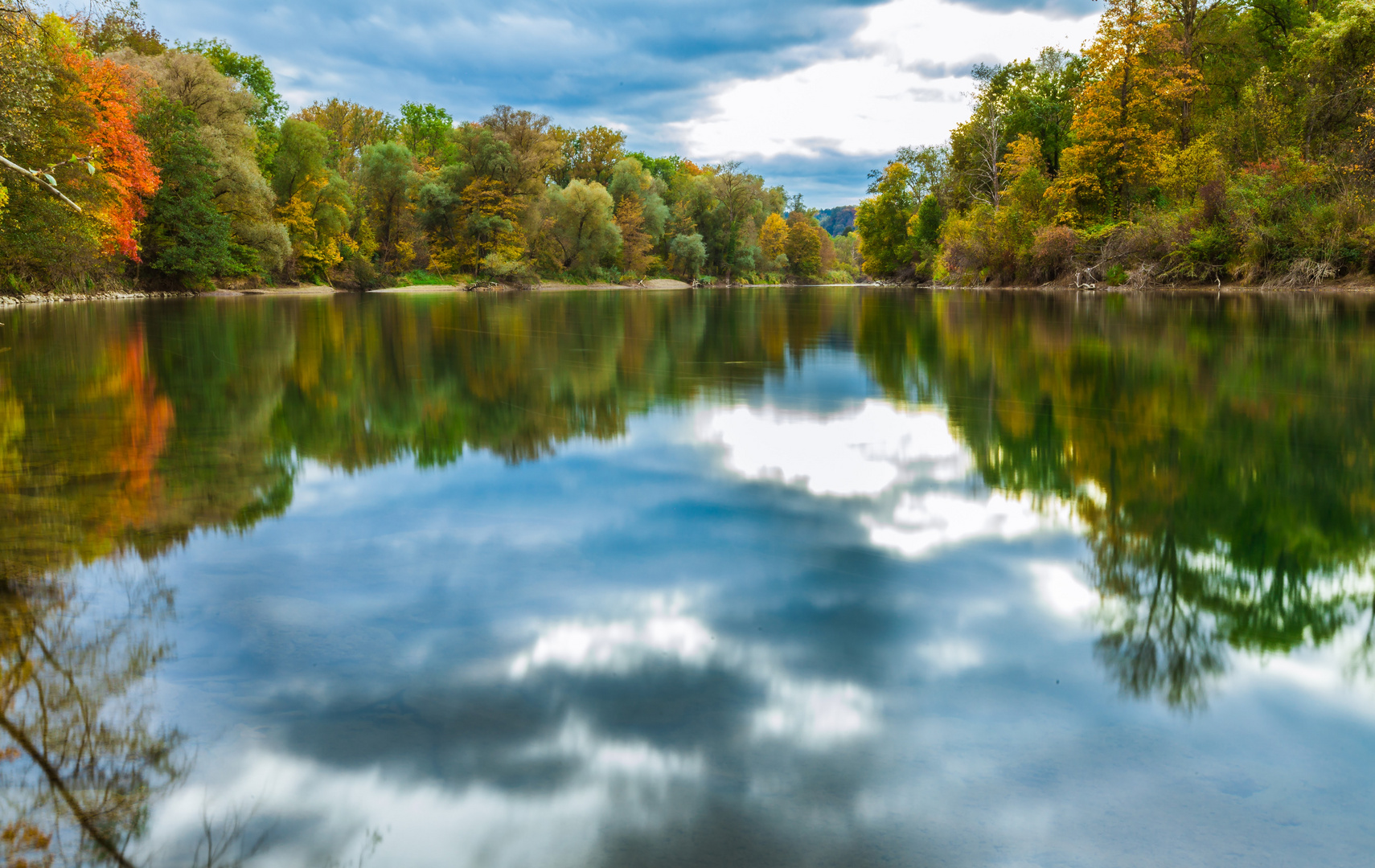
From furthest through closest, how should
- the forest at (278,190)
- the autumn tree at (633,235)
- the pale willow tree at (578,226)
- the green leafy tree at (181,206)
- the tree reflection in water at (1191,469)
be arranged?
1. the autumn tree at (633,235)
2. the pale willow tree at (578,226)
3. the green leafy tree at (181,206)
4. the forest at (278,190)
5. the tree reflection in water at (1191,469)

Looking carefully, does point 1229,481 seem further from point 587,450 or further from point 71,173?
point 71,173

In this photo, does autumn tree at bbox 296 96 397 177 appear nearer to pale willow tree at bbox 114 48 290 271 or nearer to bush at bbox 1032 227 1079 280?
pale willow tree at bbox 114 48 290 271

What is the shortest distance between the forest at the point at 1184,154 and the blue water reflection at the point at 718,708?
28.9 meters

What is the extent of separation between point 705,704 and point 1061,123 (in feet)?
176

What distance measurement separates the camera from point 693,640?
2771 millimetres

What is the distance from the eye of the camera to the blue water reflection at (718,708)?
180cm

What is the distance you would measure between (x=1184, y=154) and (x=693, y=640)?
38.3 m

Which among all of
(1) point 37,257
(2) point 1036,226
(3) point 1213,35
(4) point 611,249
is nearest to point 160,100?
(1) point 37,257

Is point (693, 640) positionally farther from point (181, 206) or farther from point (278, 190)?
point (278, 190)

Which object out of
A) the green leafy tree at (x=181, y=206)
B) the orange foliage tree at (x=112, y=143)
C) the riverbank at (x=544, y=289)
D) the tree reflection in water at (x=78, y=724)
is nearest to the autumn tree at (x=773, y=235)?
the riverbank at (x=544, y=289)

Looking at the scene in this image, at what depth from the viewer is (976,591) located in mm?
3154

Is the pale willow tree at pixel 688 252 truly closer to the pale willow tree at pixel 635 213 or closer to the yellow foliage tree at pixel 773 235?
the pale willow tree at pixel 635 213

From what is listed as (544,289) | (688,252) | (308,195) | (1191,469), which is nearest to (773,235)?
(688,252)

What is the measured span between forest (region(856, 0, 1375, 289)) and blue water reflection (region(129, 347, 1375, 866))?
28.9 metres
